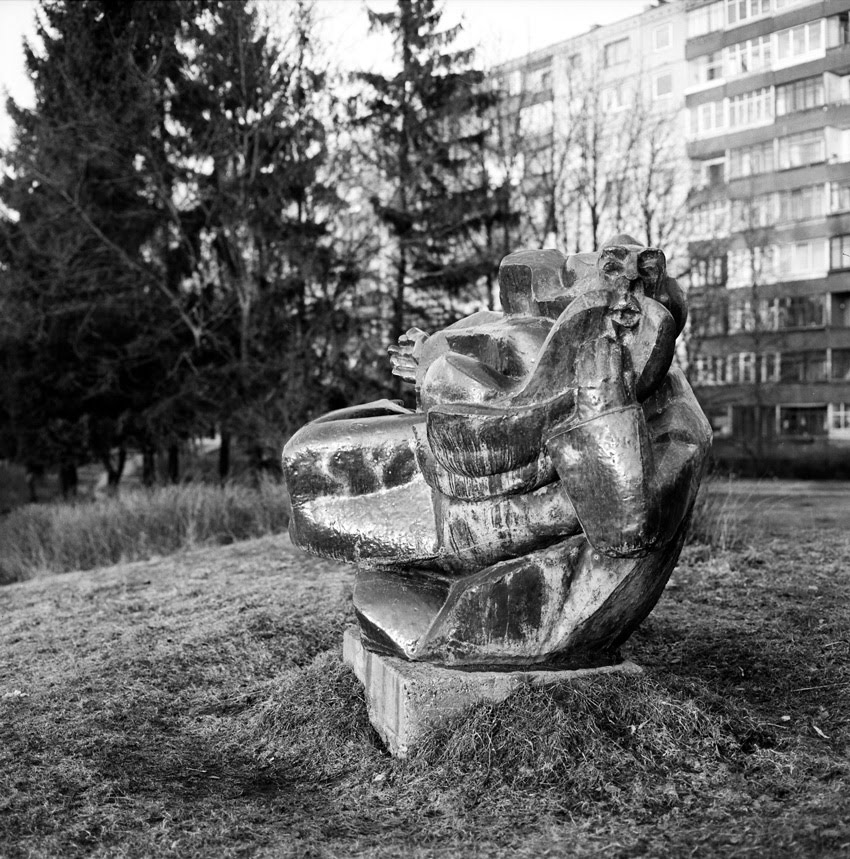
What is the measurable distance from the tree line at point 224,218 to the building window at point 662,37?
13847 millimetres

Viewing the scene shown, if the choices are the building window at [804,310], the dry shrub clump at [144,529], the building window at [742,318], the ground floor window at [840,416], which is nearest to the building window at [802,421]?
the ground floor window at [840,416]

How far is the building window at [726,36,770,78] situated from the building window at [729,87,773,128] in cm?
70

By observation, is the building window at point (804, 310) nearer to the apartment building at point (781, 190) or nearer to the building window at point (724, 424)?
the apartment building at point (781, 190)

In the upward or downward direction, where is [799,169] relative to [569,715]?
upward

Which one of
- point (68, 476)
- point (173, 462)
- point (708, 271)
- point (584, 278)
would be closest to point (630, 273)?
point (584, 278)

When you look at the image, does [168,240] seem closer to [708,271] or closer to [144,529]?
[144,529]

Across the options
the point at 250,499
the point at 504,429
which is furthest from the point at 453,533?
the point at 250,499

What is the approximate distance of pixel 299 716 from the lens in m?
3.67

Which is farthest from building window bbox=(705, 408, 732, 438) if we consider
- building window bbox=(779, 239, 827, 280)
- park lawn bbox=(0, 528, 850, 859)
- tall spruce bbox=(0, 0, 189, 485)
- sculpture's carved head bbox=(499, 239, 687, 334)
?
sculpture's carved head bbox=(499, 239, 687, 334)

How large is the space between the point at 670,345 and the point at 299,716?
194 centimetres

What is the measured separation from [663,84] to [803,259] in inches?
299

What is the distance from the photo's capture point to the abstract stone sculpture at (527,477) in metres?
2.92

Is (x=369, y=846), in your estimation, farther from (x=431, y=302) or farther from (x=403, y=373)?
(x=431, y=302)

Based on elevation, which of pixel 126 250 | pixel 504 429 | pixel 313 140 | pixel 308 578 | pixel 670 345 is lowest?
pixel 308 578
